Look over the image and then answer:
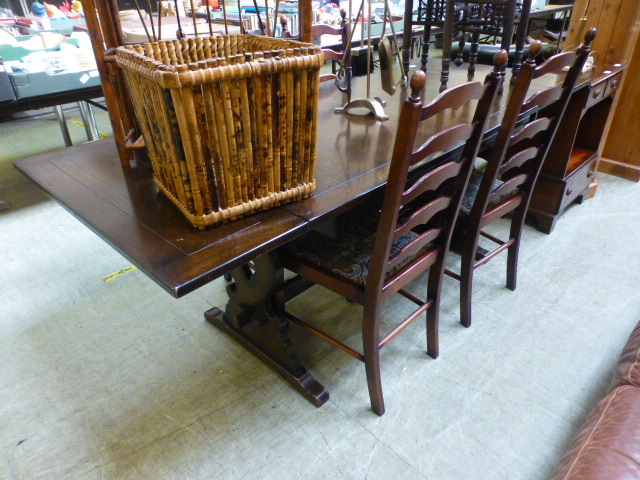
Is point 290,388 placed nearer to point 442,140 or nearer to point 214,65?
point 442,140

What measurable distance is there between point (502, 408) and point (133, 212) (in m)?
1.28

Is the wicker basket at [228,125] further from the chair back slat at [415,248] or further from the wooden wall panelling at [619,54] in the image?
the wooden wall panelling at [619,54]

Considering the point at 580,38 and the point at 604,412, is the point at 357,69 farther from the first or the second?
the point at 604,412

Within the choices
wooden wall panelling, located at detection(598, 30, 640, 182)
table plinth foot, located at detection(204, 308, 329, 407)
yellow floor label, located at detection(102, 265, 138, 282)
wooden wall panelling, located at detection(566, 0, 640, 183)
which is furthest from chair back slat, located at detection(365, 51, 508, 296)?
wooden wall panelling, located at detection(598, 30, 640, 182)

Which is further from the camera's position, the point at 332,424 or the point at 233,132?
the point at 332,424

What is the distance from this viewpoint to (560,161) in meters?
2.26

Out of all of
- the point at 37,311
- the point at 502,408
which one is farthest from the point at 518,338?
the point at 37,311

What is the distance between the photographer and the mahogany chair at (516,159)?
1320 millimetres

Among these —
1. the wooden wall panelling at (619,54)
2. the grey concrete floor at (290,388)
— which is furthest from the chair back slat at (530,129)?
the wooden wall panelling at (619,54)

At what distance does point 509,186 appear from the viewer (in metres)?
1.63

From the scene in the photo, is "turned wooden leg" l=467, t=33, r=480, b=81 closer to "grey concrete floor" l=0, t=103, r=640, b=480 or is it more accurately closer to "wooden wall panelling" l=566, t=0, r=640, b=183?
"wooden wall panelling" l=566, t=0, r=640, b=183

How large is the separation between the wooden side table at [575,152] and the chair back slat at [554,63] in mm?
624

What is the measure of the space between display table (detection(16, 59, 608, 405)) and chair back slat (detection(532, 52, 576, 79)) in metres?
0.21

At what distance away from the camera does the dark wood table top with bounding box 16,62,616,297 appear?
0.89 metres
